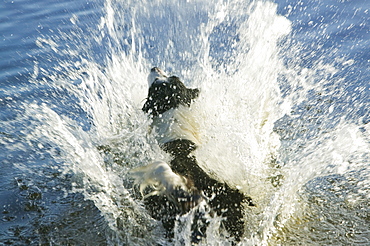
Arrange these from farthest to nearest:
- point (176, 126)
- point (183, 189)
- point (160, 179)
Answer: point (176, 126) → point (160, 179) → point (183, 189)

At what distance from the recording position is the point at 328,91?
6.09 meters

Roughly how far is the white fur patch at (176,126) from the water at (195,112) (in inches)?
6.0

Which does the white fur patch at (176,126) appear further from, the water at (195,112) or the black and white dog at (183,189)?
the water at (195,112)

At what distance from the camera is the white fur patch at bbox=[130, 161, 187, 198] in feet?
9.81

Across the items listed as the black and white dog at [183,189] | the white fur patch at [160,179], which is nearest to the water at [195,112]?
the black and white dog at [183,189]

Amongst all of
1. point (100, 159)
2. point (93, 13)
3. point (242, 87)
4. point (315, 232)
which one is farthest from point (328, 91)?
point (93, 13)

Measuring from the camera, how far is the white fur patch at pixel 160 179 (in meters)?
2.99

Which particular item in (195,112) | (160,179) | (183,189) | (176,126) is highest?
(195,112)

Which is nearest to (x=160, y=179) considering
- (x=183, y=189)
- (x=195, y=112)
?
(x=183, y=189)

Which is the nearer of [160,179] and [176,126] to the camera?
[160,179]

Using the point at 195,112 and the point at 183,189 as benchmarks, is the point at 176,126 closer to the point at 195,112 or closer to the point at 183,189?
the point at 195,112

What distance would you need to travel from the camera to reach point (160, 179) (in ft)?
10.1

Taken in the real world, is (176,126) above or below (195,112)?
below

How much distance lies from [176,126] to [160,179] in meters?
1.40
